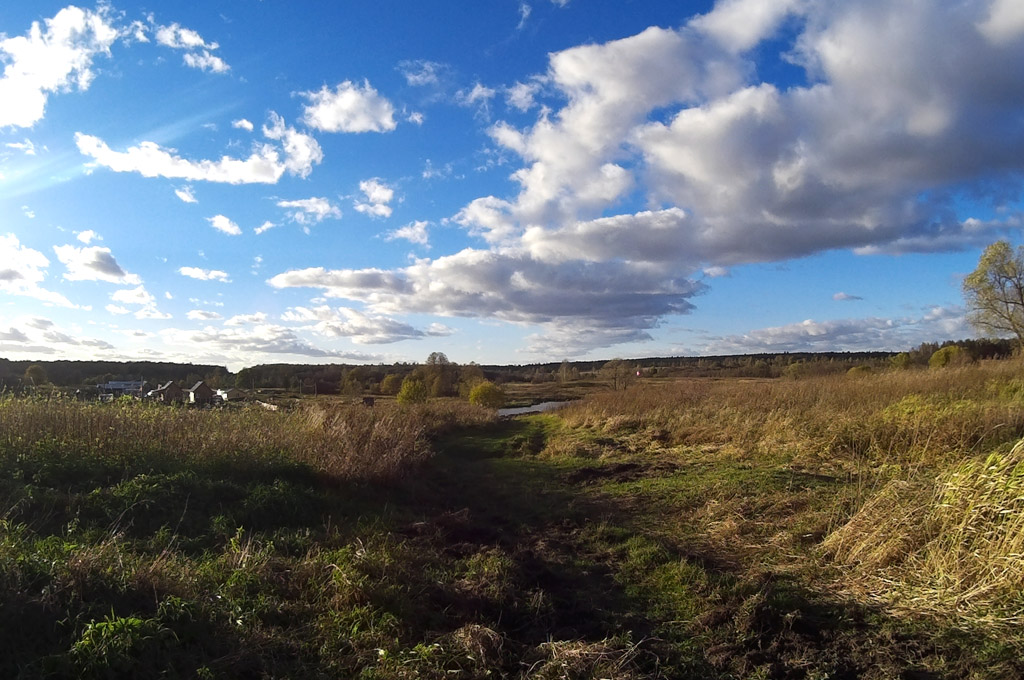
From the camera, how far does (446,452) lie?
17.9 m

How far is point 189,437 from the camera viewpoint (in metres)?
10.2

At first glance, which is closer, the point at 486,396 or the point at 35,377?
the point at 35,377

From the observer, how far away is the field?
398 cm

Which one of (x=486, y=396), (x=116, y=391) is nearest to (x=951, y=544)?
(x=116, y=391)

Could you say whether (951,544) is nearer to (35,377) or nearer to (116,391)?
(116,391)

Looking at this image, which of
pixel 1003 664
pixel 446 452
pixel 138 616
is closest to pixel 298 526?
pixel 138 616

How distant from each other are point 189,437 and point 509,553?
6499 mm

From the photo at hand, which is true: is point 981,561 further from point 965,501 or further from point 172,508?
point 172,508

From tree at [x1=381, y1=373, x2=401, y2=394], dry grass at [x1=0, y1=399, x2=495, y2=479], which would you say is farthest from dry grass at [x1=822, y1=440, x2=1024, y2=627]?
tree at [x1=381, y1=373, x2=401, y2=394]

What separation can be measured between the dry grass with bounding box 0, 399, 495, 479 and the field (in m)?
0.06

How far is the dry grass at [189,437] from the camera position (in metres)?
9.07

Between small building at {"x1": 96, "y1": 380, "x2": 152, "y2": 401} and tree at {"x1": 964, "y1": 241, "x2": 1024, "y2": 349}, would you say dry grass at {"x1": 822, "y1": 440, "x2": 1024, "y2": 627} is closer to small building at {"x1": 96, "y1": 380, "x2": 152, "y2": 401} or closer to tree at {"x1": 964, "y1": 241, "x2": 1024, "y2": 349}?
small building at {"x1": 96, "y1": 380, "x2": 152, "y2": 401}

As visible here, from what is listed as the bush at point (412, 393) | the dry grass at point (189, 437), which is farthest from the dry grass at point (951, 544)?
the bush at point (412, 393)

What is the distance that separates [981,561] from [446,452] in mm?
14525
